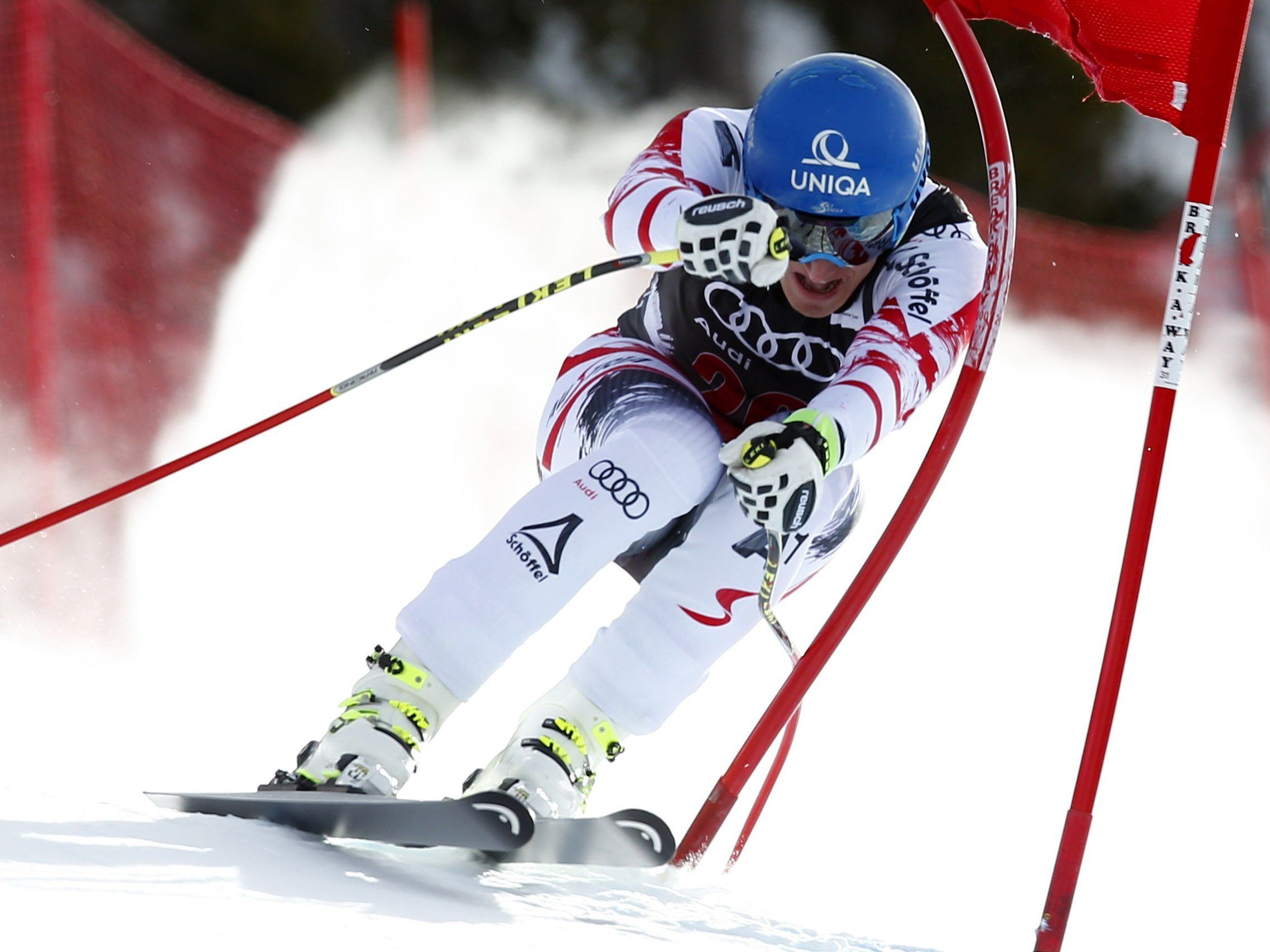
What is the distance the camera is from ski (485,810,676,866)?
5.90 feet

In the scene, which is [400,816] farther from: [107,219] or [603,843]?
[107,219]

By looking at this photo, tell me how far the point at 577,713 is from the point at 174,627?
1.79m

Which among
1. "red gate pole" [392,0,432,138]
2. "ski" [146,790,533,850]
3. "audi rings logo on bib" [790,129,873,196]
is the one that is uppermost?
"red gate pole" [392,0,432,138]

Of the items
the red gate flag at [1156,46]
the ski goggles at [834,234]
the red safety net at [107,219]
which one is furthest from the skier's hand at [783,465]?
the red safety net at [107,219]

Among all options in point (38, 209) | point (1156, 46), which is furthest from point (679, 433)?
point (38, 209)

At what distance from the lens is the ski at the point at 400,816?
166 cm

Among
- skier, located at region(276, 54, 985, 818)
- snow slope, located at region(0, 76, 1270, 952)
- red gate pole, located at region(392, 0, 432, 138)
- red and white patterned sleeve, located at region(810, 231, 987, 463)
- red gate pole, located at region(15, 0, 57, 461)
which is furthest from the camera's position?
red gate pole, located at region(392, 0, 432, 138)

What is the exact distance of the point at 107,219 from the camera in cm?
467

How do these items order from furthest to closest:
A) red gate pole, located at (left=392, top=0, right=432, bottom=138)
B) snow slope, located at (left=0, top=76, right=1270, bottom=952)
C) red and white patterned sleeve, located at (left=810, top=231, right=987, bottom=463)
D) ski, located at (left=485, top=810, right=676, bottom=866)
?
red gate pole, located at (left=392, top=0, right=432, bottom=138) < red and white patterned sleeve, located at (left=810, top=231, right=987, bottom=463) < ski, located at (left=485, top=810, right=676, bottom=866) < snow slope, located at (left=0, top=76, right=1270, bottom=952)

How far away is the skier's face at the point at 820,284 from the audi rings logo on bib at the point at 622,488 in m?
0.43

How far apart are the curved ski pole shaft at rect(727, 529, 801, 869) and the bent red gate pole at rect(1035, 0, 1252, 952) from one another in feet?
1.35

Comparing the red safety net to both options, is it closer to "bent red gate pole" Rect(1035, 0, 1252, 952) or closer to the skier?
the skier

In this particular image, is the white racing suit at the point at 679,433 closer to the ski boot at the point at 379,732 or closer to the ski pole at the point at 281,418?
the ski boot at the point at 379,732

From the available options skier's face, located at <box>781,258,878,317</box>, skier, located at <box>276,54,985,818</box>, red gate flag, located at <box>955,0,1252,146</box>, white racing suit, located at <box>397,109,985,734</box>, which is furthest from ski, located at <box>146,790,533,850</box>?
red gate flag, located at <box>955,0,1252,146</box>
